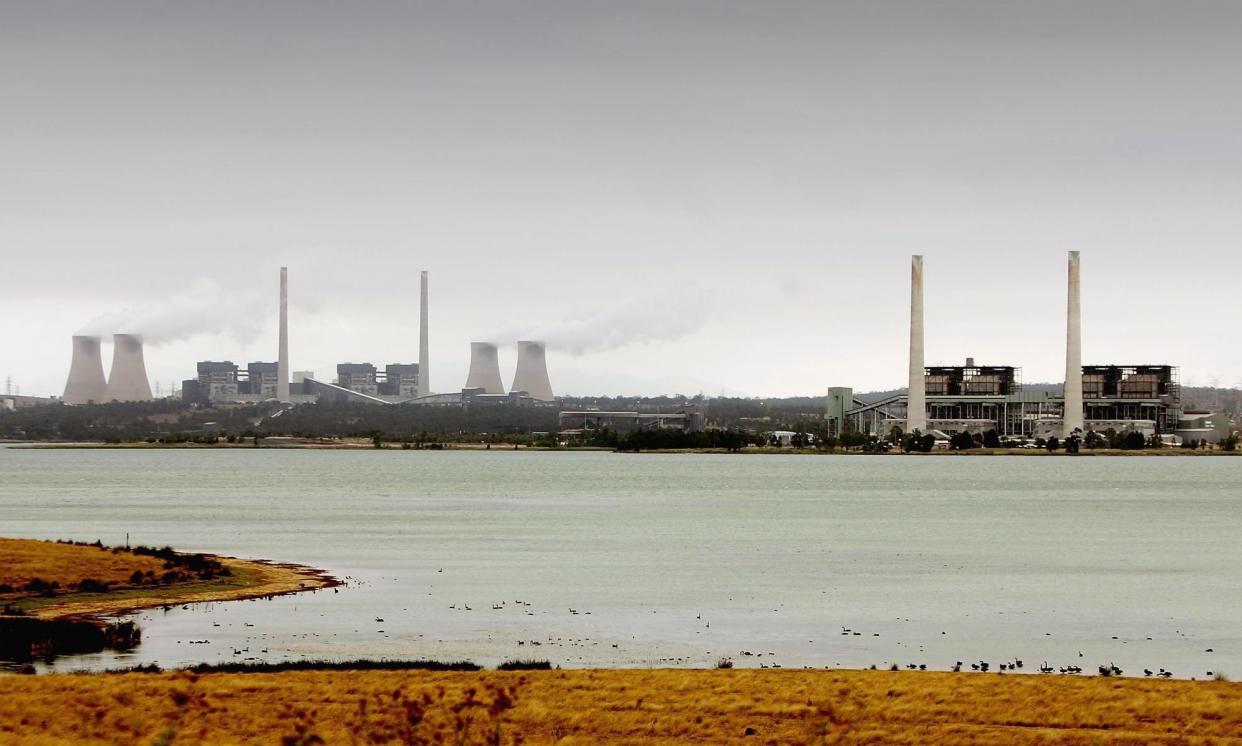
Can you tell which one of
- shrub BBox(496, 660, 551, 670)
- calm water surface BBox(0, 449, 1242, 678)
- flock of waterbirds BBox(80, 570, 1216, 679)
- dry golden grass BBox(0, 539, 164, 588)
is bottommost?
calm water surface BBox(0, 449, 1242, 678)

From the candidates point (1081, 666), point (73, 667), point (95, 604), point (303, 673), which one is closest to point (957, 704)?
point (1081, 666)

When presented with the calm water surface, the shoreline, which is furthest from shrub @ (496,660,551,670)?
the shoreline

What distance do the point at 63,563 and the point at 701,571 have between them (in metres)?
21.6

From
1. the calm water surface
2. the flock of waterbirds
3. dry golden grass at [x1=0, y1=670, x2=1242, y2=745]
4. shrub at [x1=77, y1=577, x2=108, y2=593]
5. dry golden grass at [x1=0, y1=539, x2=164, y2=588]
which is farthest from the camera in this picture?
→ dry golden grass at [x1=0, y1=539, x2=164, y2=588]

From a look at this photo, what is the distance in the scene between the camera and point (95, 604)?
130 feet

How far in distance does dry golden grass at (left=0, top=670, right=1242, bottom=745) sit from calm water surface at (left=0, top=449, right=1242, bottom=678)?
16.9ft

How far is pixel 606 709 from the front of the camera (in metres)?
24.7

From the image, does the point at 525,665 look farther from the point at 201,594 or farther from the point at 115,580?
the point at 115,580

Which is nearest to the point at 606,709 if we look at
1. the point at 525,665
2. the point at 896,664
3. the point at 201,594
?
the point at 525,665

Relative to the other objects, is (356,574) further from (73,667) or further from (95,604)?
(73,667)

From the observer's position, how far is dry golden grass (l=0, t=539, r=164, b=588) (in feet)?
138

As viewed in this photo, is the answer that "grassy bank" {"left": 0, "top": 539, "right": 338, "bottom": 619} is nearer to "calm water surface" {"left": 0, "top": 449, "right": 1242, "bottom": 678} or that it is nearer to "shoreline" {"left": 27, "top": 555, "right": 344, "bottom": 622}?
"shoreline" {"left": 27, "top": 555, "right": 344, "bottom": 622}

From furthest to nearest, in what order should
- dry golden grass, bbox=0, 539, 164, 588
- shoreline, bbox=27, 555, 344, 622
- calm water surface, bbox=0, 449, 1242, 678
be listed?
dry golden grass, bbox=0, 539, 164, 588 → shoreline, bbox=27, 555, 344, 622 → calm water surface, bbox=0, 449, 1242, 678

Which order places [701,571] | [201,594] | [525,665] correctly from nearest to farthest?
[525,665]
[201,594]
[701,571]
